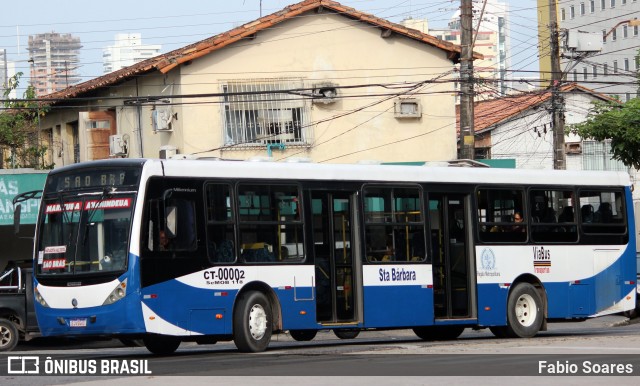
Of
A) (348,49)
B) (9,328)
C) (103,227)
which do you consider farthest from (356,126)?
(103,227)

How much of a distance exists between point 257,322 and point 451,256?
4.54m

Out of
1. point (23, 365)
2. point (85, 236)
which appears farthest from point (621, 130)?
point (23, 365)

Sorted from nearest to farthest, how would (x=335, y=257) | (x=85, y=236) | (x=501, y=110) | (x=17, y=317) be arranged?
(x=85, y=236) < (x=335, y=257) < (x=17, y=317) < (x=501, y=110)

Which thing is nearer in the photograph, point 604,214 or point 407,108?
point 604,214

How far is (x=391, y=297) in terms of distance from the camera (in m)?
21.8

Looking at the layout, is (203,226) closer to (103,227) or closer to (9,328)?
(103,227)

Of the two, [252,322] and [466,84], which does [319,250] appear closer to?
[252,322]

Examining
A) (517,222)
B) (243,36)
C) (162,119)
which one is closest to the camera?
(517,222)

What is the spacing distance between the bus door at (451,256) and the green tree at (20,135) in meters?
22.5

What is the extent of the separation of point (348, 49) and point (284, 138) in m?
3.48

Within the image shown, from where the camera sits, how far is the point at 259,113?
38.7 metres

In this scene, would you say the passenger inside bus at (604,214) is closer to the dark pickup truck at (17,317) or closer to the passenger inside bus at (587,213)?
the passenger inside bus at (587,213)

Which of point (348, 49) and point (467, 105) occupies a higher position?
point (348, 49)

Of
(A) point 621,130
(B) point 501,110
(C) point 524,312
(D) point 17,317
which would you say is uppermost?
(B) point 501,110
